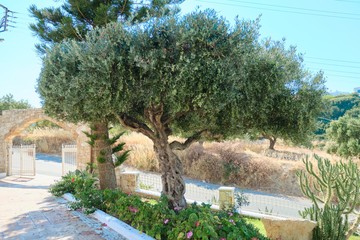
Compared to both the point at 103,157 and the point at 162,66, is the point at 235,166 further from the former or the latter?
the point at 162,66

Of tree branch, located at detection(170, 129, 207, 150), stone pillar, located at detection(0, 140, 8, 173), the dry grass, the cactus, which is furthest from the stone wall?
the cactus

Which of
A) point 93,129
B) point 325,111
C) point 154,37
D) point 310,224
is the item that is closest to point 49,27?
point 93,129

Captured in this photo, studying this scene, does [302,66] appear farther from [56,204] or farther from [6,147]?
[6,147]

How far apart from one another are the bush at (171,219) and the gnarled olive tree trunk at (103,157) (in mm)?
1510

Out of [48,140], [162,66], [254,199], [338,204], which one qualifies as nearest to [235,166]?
[254,199]

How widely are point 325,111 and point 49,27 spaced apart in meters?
9.01

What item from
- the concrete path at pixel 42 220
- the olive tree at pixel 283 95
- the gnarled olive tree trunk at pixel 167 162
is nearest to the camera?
the olive tree at pixel 283 95

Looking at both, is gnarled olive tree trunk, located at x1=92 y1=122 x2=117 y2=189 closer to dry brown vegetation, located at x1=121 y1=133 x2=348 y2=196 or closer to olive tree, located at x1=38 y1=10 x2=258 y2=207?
olive tree, located at x1=38 y1=10 x2=258 y2=207

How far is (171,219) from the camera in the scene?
509cm

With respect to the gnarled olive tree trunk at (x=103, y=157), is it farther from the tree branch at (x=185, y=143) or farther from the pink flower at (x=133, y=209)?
the pink flower at (x=133, y=209)

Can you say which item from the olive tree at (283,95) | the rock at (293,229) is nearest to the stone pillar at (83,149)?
the olive tree at (283,95)

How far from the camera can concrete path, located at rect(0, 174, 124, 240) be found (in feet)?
18.3

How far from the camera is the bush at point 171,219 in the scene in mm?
4441

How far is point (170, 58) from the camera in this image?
4812mm
